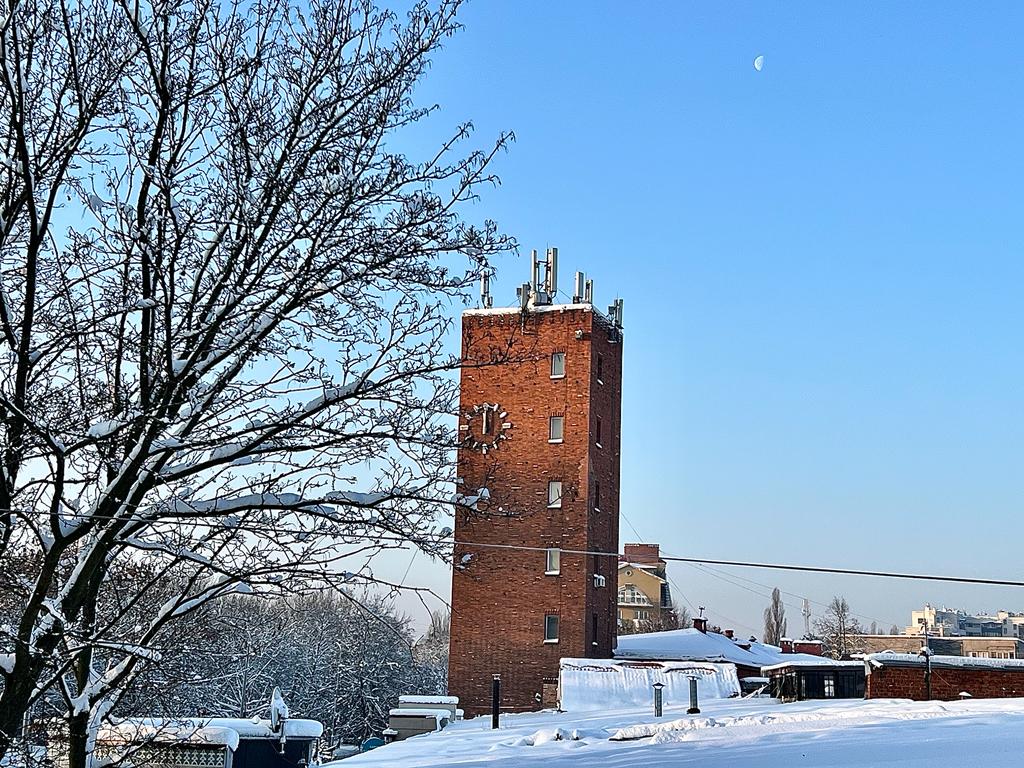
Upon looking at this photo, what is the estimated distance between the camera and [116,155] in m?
7.08

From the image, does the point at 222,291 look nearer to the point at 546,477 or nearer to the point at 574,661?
the point at 574,661

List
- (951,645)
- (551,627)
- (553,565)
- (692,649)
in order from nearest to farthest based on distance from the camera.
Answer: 1. (551,627)
2. (553,565)
3. (692,649)
4. (951,645)

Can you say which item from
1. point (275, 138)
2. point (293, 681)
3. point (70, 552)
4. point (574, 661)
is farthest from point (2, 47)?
A: point (293, 681)

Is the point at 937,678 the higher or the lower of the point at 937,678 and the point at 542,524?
the lower

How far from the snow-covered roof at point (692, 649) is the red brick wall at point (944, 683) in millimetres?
15367

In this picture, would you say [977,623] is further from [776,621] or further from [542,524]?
[542,524]

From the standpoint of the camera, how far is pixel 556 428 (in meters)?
36.0

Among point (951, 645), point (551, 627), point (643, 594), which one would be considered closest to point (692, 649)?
point (551, 627)

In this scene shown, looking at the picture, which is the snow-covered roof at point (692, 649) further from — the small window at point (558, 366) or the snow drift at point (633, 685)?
the snow drift at point (633, 685)

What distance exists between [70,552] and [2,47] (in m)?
3.22

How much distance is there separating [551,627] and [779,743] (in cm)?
2417

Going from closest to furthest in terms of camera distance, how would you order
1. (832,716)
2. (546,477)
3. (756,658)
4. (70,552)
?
(70,552), (832,716), (546,477), (756,658)

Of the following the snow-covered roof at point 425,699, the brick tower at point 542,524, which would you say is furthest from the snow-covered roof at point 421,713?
the brick tower at point 542,524

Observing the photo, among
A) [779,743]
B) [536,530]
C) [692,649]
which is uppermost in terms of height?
[536,530]
